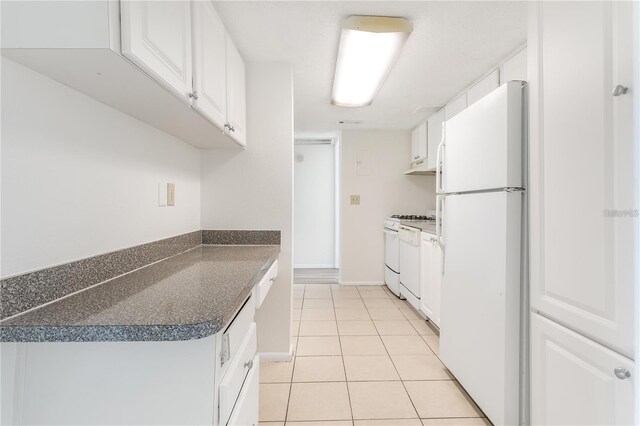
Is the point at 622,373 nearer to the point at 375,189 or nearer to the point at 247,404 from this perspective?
the point at 247,404

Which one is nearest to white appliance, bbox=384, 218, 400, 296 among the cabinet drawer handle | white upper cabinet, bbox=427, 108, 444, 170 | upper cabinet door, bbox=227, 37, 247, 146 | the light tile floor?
the light tile floor

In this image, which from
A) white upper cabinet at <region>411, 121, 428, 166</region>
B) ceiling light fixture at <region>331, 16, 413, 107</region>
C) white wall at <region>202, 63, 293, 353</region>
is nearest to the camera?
ceiling light fixture at <region>331, 16, 413, 107</region>

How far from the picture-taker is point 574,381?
3.42ft

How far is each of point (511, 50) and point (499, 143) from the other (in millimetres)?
1048

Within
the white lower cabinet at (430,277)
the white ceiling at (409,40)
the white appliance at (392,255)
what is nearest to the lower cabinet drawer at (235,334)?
the white ceiling at (409,40)

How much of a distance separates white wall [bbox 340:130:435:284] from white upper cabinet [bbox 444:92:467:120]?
3.78ft

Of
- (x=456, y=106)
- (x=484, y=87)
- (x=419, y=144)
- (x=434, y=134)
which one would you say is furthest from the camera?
(x=419, y=144)

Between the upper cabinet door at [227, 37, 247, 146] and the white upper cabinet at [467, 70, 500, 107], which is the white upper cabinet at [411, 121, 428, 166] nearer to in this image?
the white upper cabinet at [467, 70, 500, 107]

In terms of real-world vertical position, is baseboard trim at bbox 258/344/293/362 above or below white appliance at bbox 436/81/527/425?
below

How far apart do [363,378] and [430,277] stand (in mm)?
1154

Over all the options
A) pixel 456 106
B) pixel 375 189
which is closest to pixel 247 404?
pixel 456 106

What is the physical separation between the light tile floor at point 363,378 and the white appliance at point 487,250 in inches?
8.0

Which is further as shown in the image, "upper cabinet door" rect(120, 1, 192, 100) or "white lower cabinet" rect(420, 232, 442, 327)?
"white lower cabinet" rect(420, 232, 442, 327)

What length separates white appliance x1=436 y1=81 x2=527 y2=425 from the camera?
1345 millimetres
